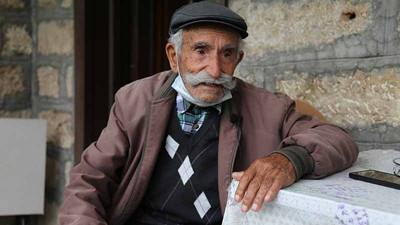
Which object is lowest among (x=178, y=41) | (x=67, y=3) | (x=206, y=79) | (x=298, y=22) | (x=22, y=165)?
(x=22, y=165)

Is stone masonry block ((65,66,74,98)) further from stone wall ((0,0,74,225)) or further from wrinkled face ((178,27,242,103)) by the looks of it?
wrinkled face ((178,27,242,103))

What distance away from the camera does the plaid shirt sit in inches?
66.3

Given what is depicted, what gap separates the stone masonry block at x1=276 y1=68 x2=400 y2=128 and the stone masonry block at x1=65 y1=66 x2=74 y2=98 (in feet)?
5.22

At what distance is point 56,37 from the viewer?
3180 mm

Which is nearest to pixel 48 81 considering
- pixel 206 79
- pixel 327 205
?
pixel 206 79

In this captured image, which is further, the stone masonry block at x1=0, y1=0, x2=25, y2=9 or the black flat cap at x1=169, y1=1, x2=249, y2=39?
the stone masonry block at x1=0, y1=0, x2=25, y2=9

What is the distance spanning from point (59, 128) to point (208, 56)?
1.94 m

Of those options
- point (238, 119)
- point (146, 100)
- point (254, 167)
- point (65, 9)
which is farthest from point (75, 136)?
point (254, 167)

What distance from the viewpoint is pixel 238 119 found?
64.3 inches

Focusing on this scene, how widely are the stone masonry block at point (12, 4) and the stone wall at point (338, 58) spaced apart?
1829mm

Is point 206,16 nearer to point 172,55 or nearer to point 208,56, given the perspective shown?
point 208,56

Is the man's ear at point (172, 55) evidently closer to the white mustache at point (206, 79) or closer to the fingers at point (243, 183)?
the white mustache at point (206, 79)

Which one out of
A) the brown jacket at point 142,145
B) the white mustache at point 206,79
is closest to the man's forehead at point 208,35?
the white mustache at point 206,79

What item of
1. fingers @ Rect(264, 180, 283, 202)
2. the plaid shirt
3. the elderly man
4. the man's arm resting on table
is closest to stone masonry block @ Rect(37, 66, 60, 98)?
the elderly man
